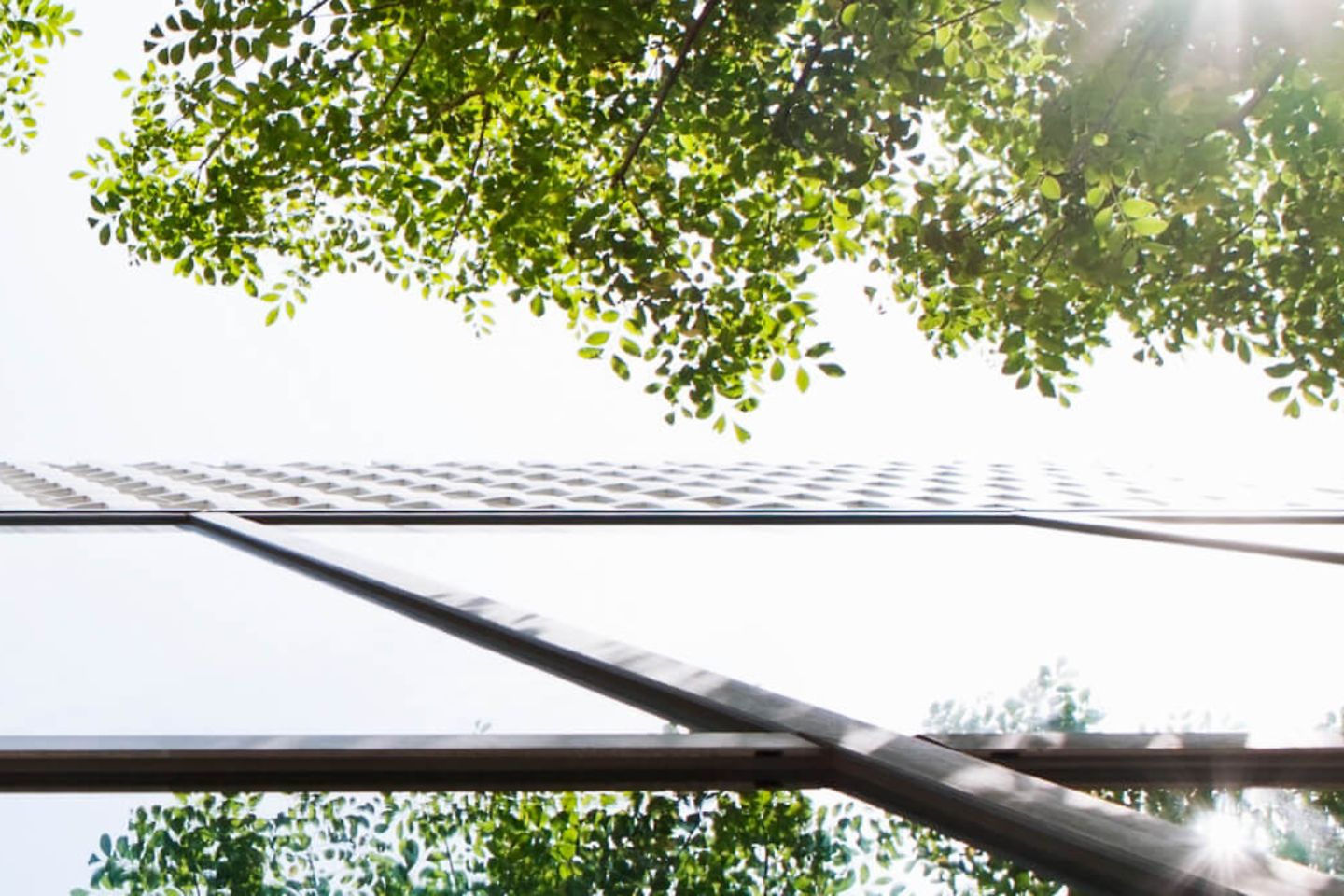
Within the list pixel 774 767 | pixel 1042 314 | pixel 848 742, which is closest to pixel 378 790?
pixel 774 767

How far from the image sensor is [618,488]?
25.6 feet

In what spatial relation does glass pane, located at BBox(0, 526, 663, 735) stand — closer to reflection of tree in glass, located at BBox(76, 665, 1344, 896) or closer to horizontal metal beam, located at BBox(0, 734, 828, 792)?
horizontal metal beam, located at BBox(0, 734, 828, 792)

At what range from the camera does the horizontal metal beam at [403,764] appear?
73.7 inches

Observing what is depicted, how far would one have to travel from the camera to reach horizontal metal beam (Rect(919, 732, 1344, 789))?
6.34ft

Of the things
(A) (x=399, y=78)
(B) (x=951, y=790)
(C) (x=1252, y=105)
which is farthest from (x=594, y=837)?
(A) (x=399, y=78)

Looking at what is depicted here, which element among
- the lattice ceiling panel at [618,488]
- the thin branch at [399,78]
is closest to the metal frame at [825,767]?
the lattice ceiling panel at [618,488]

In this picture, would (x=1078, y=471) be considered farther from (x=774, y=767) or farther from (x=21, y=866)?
(x=21, y=866)

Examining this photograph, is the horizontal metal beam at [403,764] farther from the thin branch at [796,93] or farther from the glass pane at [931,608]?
the thin branch at [796,93]

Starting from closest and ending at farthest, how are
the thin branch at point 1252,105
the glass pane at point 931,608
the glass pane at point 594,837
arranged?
the glass pane at point 594,837, the glass pane at point 931,608, the thin branch at point 1252,105

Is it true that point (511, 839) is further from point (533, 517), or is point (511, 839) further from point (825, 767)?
point (533, 517)

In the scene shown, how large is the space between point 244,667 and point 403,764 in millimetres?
993

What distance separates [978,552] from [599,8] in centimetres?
349

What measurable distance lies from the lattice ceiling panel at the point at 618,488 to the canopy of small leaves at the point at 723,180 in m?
0.83

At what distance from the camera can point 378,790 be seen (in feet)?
6.12
